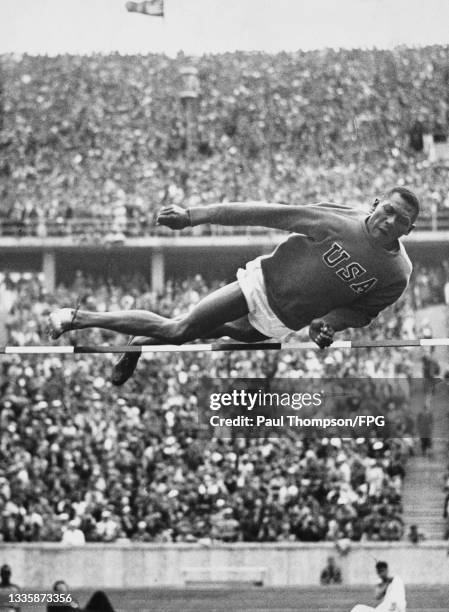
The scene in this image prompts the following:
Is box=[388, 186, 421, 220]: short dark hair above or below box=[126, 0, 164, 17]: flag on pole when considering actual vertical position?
below

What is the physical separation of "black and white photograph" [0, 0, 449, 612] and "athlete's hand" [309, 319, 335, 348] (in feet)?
0.10

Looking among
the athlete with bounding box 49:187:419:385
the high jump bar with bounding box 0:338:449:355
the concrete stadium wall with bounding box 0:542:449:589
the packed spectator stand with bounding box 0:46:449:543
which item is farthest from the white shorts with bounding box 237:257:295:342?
the concrete stadium wall with bounding box 0:542:449:589

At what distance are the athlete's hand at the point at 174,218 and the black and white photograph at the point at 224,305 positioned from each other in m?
0.51

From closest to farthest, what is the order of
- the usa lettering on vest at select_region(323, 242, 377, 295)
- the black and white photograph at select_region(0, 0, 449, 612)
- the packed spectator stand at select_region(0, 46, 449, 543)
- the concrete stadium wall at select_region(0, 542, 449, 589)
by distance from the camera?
the usa lettering on vest at select_region(323, 242, 377, 295) → the black and white photograph at select_region(0, 0, 449, 612) → the concrete stadium wall at select_region(0, 542, 449, 589) → the packed spectator stand at select_region(0, 46, 449, 543)

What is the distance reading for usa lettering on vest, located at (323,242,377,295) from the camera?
10336 millimetres

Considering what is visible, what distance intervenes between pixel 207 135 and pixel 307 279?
8729mm

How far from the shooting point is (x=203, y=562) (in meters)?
15.3

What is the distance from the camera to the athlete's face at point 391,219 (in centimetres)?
1016

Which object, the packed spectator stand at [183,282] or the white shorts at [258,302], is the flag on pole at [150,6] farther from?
the white shorts at [258,302]

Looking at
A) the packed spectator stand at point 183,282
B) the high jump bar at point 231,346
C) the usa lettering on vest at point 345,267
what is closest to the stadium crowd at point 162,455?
the packed spectator stand at point 183,282

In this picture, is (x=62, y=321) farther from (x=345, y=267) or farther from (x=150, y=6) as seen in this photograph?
(x=150, y=6)

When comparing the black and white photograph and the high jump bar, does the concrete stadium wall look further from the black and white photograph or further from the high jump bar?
the high jump bar

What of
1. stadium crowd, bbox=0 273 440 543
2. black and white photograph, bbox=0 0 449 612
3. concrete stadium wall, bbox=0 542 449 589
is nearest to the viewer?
black and white photograph, bbox=0 0 449 612

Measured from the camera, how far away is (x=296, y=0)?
45.7 feet
